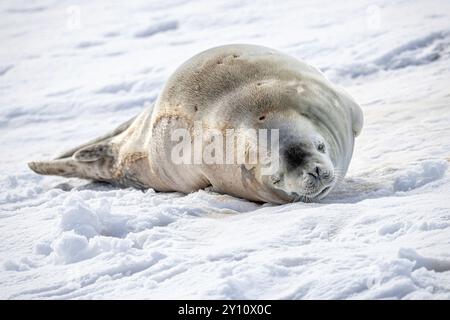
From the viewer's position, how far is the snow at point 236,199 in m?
2.80

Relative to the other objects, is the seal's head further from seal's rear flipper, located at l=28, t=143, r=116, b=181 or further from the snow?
seal's rear flipper, located at l=28, t=143, r=116, b=181

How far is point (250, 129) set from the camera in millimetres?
4043

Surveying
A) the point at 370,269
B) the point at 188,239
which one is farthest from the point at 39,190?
the point at 370,269

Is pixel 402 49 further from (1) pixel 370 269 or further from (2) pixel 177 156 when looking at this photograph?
(1) pixel 370 269

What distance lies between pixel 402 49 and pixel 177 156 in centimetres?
351

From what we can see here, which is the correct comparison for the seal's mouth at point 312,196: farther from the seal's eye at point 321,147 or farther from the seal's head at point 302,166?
the seal's eye at point 321,147

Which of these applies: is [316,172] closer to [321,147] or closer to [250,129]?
[321,147]

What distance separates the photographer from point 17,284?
307 centimetres

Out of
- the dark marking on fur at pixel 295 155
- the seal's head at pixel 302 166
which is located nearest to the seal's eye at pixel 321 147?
the seal's head at pixel 302 166

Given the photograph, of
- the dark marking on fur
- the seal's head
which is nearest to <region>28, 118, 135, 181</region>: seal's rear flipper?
the seal's head

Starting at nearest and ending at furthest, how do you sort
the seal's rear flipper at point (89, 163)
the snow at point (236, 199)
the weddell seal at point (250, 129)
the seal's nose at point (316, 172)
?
the snow at point (236, 199) → the seal's nose at point (316, 172) → the weddell seal at point (250, 129) → the seal's rear flipper at point (89, 163)

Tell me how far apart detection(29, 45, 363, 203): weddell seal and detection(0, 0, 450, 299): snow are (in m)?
0.14

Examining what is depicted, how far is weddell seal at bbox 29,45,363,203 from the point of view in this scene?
12.8 ft

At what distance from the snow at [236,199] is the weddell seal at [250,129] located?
0.14m
